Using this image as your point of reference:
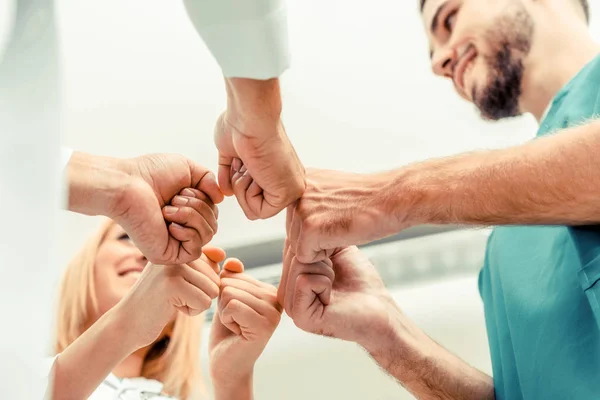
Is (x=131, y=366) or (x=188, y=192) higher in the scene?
(x=188, y=192)

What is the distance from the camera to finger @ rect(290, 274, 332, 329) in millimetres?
896

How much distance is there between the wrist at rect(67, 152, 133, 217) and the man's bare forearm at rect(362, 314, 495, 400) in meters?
0.44

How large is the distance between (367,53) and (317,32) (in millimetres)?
124

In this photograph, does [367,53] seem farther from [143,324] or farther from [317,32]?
[143,324]

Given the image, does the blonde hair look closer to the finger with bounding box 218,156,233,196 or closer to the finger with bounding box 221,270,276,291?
the finger with bounding box 221,270,276,291

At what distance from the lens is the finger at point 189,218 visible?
891mm

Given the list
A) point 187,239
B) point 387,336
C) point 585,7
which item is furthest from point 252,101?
point 585,7

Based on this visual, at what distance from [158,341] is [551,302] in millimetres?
902

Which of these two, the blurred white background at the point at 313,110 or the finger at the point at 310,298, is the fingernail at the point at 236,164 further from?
the blurred white background at the point at 313,110

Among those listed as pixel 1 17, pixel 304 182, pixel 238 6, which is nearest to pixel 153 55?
pixel 304 182

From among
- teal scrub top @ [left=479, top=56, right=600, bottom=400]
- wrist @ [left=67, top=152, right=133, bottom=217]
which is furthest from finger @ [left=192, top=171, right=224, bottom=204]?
teal scrub top @ [left=479, top=56, right=600, bottom=400]

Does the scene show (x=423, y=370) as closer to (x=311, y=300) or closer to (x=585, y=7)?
(x=311, y=300)

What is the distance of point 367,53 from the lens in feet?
4.73

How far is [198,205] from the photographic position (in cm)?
91
